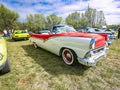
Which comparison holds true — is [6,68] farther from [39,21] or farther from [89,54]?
[39,21]

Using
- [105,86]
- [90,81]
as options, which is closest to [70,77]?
[90,81]

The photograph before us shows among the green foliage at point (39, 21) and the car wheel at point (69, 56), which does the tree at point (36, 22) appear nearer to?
the green foliage at point (39, 21)

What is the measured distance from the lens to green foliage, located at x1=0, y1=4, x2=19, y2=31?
2799cm

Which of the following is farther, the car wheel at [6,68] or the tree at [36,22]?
the tree at [36,22]

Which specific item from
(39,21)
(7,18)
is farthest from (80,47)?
(39,21)

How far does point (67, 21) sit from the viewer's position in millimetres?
55094

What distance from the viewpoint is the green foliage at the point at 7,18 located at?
91.8ft

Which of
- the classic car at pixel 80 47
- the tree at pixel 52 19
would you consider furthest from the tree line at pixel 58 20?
the classic car at pixel 80 47

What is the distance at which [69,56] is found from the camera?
387cm

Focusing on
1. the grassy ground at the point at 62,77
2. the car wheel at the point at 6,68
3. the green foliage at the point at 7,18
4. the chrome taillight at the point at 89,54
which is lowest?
the grassy ground at the point at 62,77

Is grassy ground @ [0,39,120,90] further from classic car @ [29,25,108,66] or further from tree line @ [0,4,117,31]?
tree line @ [0,4,117,31]

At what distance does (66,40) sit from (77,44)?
1.71 ft

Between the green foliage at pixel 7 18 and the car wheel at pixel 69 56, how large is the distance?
96.1ft

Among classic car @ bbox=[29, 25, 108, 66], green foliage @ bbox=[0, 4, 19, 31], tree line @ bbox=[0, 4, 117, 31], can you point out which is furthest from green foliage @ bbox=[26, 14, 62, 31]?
classic car @ bbox=[29, 25, 108, 66]
